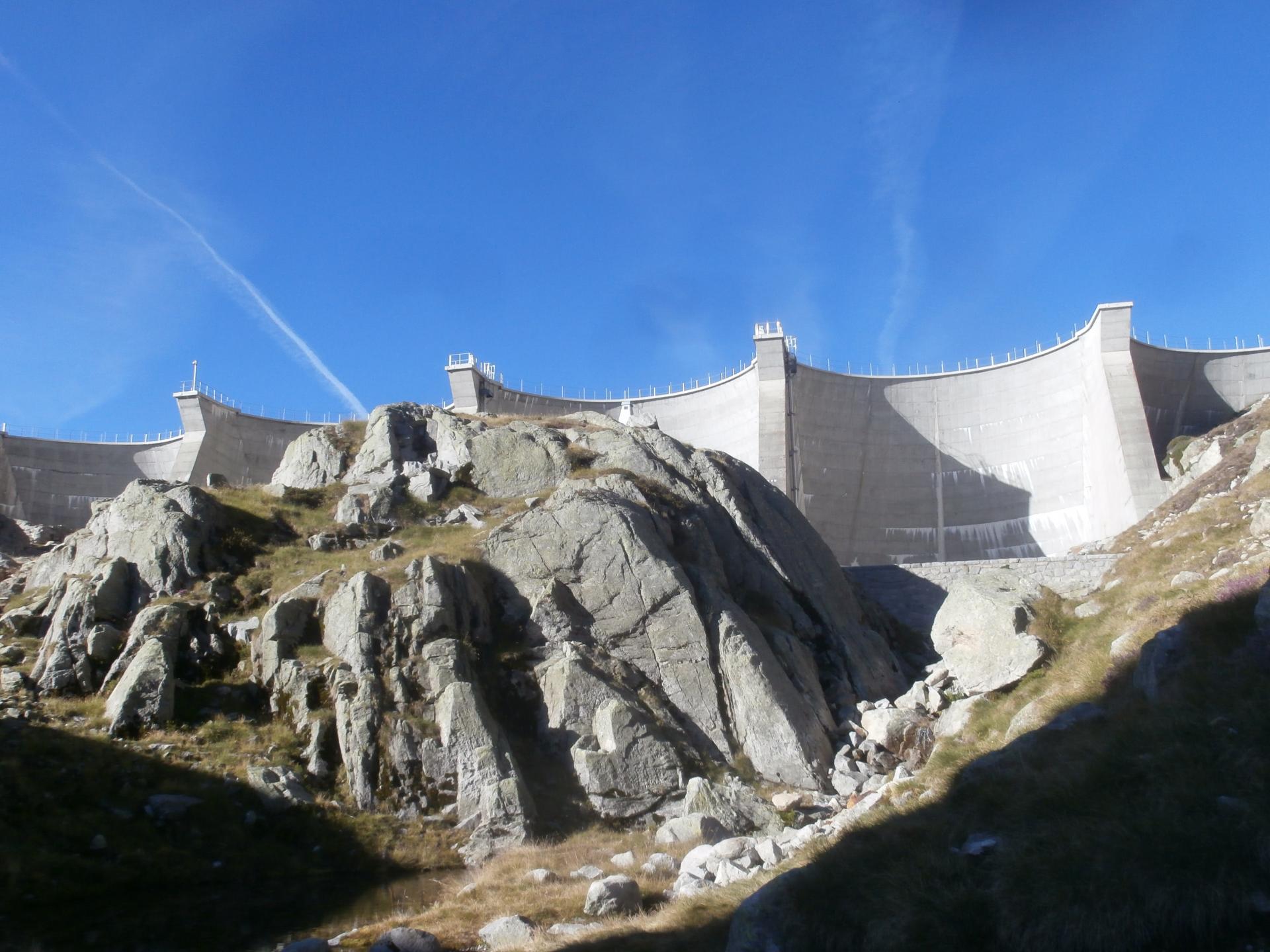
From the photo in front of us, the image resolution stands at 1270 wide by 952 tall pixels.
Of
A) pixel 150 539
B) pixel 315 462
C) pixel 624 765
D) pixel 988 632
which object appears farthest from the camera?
pixel 315 462

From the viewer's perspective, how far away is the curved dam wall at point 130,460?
59.5m

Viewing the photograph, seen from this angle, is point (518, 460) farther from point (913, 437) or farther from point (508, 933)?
point (913, 437)

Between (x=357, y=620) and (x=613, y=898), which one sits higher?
(x=357, y=620)

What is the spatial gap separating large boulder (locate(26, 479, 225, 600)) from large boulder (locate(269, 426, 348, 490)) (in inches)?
220

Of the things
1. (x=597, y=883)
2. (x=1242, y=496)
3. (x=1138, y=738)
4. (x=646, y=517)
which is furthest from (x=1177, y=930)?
(x=646, y=517)

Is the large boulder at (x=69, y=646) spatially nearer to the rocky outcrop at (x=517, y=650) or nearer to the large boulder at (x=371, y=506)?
the rocky outcrop at (x=517, y=650)

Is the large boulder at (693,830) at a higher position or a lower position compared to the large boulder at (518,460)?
lower

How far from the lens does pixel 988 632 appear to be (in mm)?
18188

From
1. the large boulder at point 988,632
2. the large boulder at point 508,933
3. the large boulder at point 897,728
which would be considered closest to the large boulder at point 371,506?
the large boulder at point 897,728

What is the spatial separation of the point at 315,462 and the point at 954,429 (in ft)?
132

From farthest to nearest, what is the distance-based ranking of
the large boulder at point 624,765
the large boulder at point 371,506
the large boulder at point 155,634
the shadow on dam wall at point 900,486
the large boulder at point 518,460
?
the shadow on dam wall at point 900,486 < the large boulder at point 518,460 < the large boulder at point 371,506 < the large boulder at point 155,634 < the large boulder at point 624,765

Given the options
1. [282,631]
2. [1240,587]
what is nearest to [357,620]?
[282,631]

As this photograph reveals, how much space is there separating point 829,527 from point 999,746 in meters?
44.7

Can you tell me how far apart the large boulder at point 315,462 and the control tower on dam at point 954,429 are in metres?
22.8
